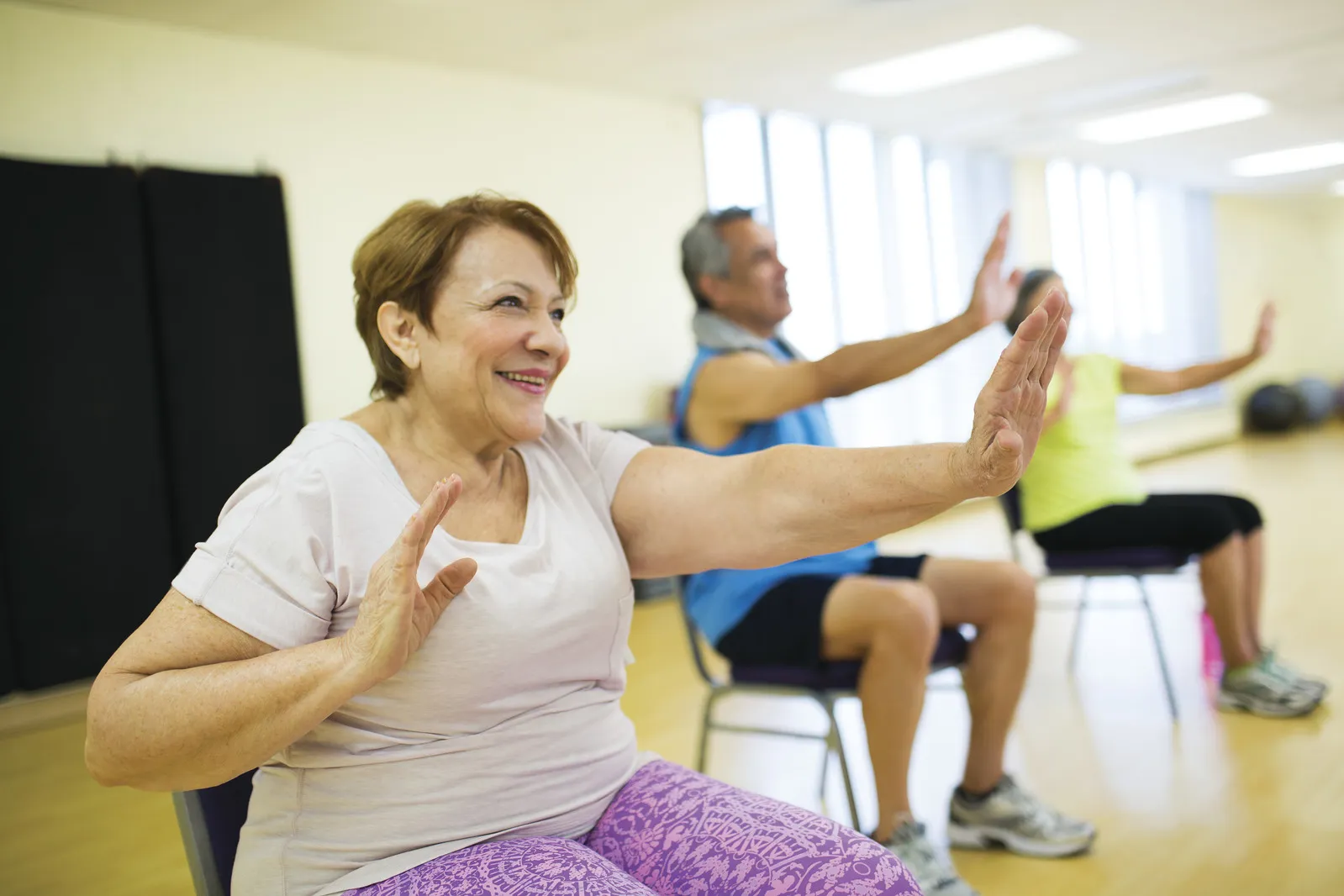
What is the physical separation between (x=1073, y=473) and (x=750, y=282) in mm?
1315

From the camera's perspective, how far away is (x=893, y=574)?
2.28 m

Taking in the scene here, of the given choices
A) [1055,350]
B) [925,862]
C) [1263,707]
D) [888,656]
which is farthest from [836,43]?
[1055,350]

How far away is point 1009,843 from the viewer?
2256 millimetres

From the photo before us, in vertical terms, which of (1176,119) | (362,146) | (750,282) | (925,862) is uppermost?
(1176,119)

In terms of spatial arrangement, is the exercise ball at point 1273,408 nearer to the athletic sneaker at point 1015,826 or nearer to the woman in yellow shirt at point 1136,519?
the woman in yellow shirt at point 1136,519

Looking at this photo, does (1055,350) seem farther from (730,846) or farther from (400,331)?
(400,331)

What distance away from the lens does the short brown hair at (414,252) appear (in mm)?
1313

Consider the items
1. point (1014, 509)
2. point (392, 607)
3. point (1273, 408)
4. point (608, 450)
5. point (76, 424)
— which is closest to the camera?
point (392, 607)

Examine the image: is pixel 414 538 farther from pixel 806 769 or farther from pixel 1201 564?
pixel 1201 564

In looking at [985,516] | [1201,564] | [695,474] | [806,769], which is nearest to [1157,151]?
[985,516]

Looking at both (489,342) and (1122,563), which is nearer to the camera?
(489,342)

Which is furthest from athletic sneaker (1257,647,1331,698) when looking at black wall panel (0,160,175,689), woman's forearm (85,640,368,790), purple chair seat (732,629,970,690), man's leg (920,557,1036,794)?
black wall panel (0,160,175,689)

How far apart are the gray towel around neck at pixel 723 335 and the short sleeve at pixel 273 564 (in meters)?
1.25

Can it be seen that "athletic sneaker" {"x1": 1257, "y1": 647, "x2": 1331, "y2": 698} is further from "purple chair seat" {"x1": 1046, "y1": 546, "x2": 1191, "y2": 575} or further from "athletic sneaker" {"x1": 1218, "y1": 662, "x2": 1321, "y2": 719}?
"purple chair seat" {"x1": 1046, "y1": 546, "x2": 1191, "y2": 575}
